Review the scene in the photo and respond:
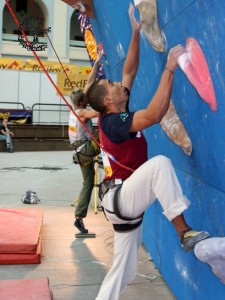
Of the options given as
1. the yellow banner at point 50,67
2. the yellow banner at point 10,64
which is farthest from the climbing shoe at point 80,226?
the yellow banner at point 10,64

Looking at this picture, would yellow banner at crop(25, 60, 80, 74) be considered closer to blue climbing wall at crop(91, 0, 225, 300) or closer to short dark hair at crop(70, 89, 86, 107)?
short dark hair at crop(70, 89, 86, 107)

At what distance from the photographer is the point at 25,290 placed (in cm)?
310

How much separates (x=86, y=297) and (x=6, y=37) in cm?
1953

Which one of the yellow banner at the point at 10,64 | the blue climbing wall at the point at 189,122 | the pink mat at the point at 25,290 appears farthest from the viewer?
the yellow banner at the point at 10,64

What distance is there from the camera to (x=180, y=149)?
2.77 metres

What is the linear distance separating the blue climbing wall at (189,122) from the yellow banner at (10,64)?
520 inches

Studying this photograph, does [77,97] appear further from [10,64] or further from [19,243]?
[10,64]

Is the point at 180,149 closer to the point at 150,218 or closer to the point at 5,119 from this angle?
A: the point at 150,218

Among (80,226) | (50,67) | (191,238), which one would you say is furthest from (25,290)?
(50,67)

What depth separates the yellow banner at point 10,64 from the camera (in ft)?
54.1

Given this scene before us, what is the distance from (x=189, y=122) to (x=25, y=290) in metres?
1.74

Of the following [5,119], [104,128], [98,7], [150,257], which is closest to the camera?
[104,128]

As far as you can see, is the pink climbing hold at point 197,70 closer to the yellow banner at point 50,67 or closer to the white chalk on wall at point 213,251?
the white chalk on wall at point 213,251

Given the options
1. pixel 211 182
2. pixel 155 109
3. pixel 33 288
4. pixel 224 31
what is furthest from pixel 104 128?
pixel 33 288
